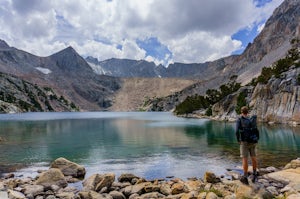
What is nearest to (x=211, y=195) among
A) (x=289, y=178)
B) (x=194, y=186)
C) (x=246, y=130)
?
(x=246, y=130)

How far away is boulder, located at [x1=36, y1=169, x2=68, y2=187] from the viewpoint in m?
26.7

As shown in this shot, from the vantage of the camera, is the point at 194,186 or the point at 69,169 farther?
the point at 69,169

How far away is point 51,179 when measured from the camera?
2727 cm

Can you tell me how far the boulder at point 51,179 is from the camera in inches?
1052

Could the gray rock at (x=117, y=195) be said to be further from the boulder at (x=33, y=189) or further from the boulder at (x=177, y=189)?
the boulder at (x=33, y=189)

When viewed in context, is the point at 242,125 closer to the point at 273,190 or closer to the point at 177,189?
the point at 273,190

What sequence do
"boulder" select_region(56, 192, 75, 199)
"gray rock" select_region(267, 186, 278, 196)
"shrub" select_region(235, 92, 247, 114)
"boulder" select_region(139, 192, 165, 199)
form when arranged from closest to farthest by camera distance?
"gray rock" select_region(267, 186, 278, 196), "boulder" select_region(139, 192, 165, 199), "boulder" select_region(56, 192, 75, 199), "shrub" select_region(235, 92, 247, 114)

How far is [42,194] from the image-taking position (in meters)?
24.2

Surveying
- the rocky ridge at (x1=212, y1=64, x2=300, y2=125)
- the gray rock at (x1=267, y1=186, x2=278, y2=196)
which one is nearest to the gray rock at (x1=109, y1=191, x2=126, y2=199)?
the gray rock at (x1=267, y1=186, x2=278, y2=196)

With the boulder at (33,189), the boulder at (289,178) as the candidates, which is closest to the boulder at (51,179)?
the boulder at (33,189)

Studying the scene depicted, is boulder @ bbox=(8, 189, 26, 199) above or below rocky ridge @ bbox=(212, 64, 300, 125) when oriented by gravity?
below

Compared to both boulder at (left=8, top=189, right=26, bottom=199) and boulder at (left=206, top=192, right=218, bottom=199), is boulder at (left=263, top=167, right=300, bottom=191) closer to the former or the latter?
boulder at (left=206, top=192, right=218, bottom=199)

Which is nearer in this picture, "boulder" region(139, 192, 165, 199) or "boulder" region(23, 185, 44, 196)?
"boulder" region(139, 192, 165, 199)

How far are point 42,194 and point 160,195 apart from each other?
872 centimetres
